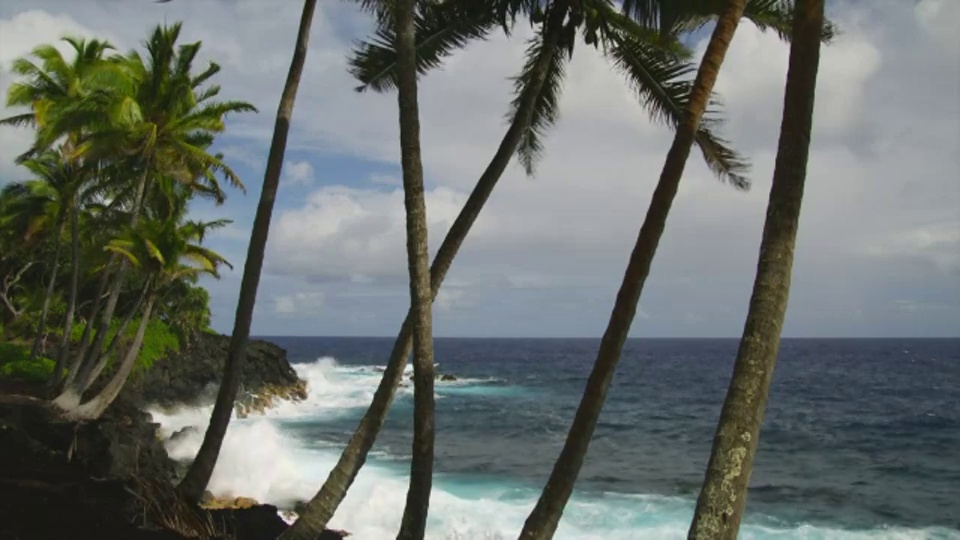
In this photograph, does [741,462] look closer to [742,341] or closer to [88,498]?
[742,341]

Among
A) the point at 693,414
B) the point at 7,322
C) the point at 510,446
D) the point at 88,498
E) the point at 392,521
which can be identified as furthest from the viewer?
the point at 693,414

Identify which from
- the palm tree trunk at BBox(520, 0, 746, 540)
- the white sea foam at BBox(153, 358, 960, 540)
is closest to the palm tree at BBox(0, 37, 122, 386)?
the white sea foam at BBox(153, 358, 960, 540)

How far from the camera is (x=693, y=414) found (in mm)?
46625

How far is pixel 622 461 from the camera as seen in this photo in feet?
97.6

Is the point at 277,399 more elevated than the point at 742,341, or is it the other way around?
the point at 742,341

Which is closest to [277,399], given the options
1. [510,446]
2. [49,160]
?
[510,446]

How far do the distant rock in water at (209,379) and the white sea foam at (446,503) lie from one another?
239 inches

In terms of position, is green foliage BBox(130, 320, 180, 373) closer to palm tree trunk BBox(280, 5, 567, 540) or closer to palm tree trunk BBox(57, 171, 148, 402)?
palm tree trunk BBox(57, 171, 148, 402)

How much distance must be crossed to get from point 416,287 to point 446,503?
48.5ft

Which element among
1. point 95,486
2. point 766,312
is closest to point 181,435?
point 95,486

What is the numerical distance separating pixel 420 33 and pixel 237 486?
1403 cm

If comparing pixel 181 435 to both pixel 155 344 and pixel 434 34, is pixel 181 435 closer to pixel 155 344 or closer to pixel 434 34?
pixel 155 344

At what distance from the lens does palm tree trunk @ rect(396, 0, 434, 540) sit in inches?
259

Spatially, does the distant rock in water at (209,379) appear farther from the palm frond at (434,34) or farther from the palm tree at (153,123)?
the palm frond at (434,34)
